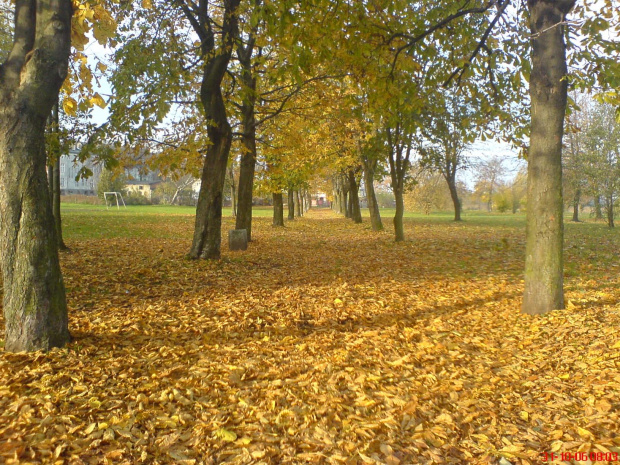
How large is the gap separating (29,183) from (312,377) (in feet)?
11.2

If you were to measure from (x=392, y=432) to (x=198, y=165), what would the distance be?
33.1 feet

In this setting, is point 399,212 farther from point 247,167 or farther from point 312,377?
point 312,377

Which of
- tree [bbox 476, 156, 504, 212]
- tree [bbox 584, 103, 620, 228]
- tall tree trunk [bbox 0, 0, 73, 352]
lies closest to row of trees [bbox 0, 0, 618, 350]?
tall tree trunk [bbox 0, 0, 73, 352]

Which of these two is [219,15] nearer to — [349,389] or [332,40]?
[332,40]

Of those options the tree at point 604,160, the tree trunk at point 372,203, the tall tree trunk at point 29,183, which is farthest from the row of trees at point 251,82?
the tree at point 604,160

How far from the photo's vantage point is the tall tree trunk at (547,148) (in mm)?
5398

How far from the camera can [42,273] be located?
4.08 meters

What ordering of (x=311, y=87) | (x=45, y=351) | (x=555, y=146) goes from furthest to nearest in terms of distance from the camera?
(x=311, y=87)
(x=555, y=146)
(x=45, y=351)

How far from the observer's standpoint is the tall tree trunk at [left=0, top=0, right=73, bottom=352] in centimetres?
397

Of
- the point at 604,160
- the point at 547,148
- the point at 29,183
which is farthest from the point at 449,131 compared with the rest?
the point at 29,183

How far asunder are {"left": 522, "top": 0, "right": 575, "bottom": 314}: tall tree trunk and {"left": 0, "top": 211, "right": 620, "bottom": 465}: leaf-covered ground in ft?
2.29

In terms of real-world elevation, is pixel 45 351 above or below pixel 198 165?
below

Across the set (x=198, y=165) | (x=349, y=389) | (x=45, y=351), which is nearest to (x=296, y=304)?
(x=349, y=389)

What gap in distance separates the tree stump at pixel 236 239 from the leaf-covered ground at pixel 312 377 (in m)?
4.70
